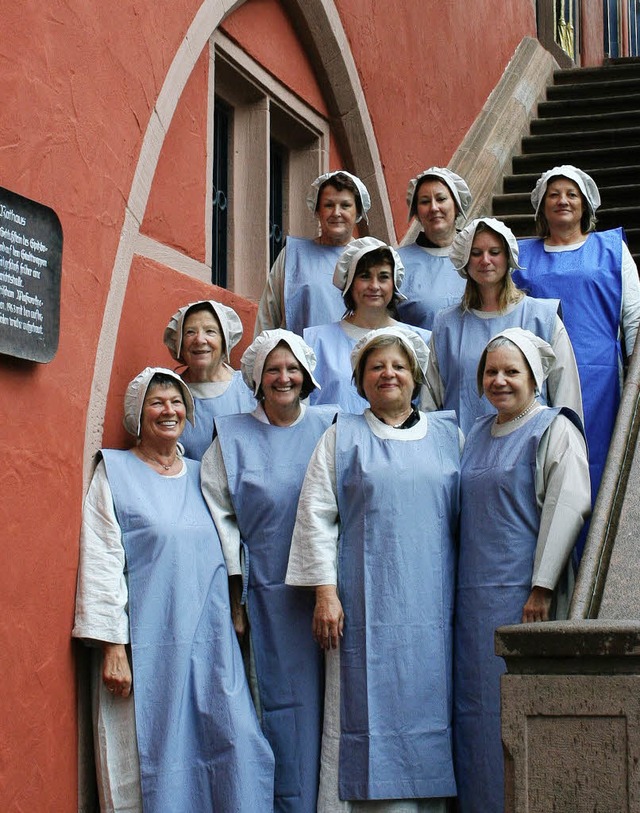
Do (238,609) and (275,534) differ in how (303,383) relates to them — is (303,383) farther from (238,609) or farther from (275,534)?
(238,609)

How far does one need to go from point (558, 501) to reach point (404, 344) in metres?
0.82

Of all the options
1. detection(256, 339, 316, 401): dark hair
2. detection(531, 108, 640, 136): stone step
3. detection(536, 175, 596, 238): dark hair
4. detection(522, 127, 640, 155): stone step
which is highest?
detection(531, 108, 640, 136): stone step

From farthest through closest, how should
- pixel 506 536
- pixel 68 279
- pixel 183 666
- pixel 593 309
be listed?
1. pixel 593 309
2. pixel 68 279
3. pixel 183 666
4. pixel 506 536

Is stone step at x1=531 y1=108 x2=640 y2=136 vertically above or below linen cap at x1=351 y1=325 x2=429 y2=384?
above

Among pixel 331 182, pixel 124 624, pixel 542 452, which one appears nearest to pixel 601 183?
pixel 331 182

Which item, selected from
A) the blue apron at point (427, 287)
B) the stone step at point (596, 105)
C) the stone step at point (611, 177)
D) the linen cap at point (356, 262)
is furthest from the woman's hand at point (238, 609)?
the stone step at point (596, 105)

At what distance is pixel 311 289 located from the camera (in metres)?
6.59

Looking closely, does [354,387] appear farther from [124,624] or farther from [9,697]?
[9,697]

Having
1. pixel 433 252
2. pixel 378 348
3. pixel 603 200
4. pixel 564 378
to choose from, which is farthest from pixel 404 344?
pixel 603 200

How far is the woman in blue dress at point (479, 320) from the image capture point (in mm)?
5723

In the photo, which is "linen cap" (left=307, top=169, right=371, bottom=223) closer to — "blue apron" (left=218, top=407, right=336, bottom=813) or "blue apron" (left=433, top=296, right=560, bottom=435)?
"blue apron" (left=433, top=296, right=560, bottom=435)

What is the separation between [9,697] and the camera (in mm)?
4711

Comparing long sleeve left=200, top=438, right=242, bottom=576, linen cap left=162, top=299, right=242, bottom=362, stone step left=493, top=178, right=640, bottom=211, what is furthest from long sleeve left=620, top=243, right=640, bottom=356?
stone step left=493, top=178, right=640, bottom=211

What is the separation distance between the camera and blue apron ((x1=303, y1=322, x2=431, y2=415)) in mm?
→ 5883
